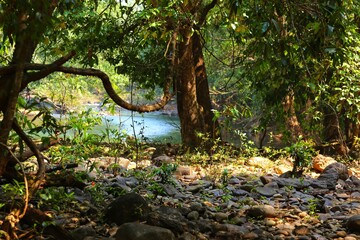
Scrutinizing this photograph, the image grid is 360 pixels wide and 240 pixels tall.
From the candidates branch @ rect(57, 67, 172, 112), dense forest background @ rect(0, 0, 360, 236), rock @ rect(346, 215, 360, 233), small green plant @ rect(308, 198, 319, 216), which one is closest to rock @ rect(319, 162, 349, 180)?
dense forest background @ rect(0, 0, 360, 236)

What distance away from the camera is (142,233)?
10.1 feet

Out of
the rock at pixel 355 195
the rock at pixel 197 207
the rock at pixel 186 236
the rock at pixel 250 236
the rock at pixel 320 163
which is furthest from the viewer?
the rock at pixel 320 163

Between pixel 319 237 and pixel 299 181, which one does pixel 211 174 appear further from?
pixel 319 237

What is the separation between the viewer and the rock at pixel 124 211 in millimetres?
3525

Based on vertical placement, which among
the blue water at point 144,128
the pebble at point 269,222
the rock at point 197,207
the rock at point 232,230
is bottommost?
the pebble at point 269,222

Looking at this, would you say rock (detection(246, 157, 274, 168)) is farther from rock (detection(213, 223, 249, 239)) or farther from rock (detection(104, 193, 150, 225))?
rock (detection(104, 193, 150, 225))

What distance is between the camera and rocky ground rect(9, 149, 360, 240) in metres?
3.45

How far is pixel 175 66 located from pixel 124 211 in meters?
2.99

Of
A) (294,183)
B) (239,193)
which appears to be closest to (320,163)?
(294,183)

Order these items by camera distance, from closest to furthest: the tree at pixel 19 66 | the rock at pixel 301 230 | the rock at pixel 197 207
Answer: the tree at pixel 19 66 < the rock at pixel 301 230 < the rock at pixel 197 207

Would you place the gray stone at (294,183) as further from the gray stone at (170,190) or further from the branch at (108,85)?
the branch at (108,85)

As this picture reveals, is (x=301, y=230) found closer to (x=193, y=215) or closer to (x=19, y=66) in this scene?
(x=193, y=215)

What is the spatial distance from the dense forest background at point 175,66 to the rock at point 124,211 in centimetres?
67

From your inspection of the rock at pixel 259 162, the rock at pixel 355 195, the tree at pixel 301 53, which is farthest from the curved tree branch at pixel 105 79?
the rock at pixel 259 162
